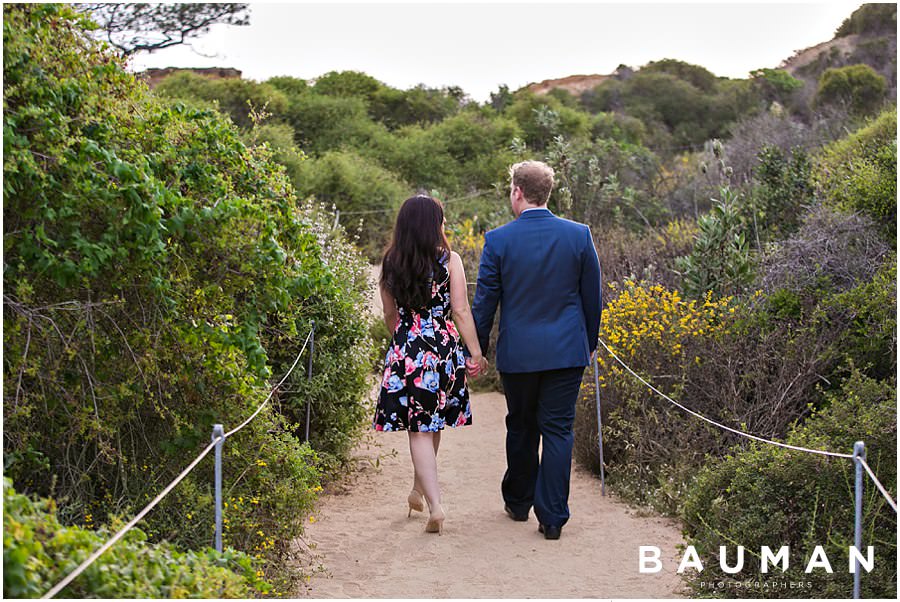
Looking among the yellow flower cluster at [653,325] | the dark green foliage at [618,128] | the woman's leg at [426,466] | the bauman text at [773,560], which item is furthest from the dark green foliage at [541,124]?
the bauman text at [773,560]

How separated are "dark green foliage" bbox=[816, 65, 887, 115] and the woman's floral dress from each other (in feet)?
65.2

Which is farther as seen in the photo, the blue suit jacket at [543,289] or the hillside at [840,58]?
the hillside at [840,58]

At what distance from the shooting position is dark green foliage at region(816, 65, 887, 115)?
2355cm

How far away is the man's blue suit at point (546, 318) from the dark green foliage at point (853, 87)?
19.6m

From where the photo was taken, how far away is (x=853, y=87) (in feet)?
80.0

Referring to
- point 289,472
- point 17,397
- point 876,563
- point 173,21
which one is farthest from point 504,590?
point 173,21

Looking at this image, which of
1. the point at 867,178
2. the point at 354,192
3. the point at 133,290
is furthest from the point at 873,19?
the point at 133,290

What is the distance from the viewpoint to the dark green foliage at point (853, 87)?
77.3 feet

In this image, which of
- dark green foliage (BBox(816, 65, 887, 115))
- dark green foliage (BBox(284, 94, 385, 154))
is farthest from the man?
dark green foliage (BBox(816, 65, 887, 115))

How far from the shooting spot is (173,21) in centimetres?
2536

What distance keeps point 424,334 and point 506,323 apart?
43 centimetres

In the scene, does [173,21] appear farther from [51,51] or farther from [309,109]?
[51,51]

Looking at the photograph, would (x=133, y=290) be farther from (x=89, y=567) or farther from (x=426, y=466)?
(x=426, y=466)

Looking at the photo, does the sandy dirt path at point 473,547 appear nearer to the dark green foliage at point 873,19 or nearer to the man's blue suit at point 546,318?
the man's blue suit at point 546,318
